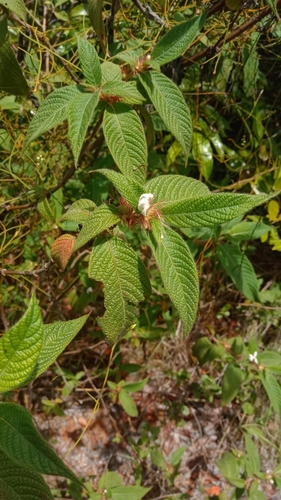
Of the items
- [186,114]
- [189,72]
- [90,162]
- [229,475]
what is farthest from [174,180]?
[229,475]

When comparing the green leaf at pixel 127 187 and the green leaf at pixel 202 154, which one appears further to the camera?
the green leaf at pixel 202 154

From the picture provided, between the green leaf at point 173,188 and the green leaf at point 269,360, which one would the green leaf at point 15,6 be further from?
the green leaf at point 269,360

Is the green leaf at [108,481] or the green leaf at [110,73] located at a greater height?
the green leaf at [110,73]

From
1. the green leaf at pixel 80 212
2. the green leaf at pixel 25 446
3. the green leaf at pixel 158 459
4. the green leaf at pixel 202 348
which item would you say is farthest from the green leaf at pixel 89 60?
the green leaf at pixel 158 459

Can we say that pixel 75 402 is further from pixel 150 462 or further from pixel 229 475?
pixel 229 475

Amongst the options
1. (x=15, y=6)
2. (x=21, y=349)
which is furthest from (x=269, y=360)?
(x=15, y=6)

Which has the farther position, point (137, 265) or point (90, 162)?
point (90, 162)

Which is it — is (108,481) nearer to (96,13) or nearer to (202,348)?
(202,348)
